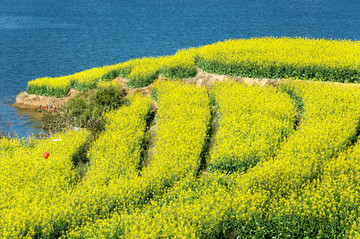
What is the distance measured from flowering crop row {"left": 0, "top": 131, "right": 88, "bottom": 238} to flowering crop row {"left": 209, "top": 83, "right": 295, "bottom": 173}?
190 inches

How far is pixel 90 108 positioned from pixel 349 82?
456 inches

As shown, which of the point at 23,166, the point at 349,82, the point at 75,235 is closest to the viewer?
the point at 75,235

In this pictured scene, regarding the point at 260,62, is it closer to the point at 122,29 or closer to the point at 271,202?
the point at 271,202

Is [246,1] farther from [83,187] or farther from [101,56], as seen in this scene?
[83,187]

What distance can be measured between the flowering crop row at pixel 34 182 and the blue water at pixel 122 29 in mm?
6398

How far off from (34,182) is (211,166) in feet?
18.3

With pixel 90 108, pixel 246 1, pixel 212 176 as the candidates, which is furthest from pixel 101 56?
pixel 246 1

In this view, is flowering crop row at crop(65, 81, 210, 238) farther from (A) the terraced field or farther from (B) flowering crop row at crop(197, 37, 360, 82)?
(B) flowering crop row at crop(197, 37, 360, 82)

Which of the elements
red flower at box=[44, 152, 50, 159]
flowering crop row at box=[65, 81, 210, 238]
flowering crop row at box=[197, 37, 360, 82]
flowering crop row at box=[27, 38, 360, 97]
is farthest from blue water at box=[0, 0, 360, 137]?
flowering crop row at box=[197, 37, 360, 82]

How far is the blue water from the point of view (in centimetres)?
3484

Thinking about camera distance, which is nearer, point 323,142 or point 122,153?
point 323,142

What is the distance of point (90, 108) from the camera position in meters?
18.5

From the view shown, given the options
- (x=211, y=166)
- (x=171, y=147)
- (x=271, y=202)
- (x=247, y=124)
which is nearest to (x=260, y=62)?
(x=247, y=124)

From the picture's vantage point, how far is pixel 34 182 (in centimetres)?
1241
